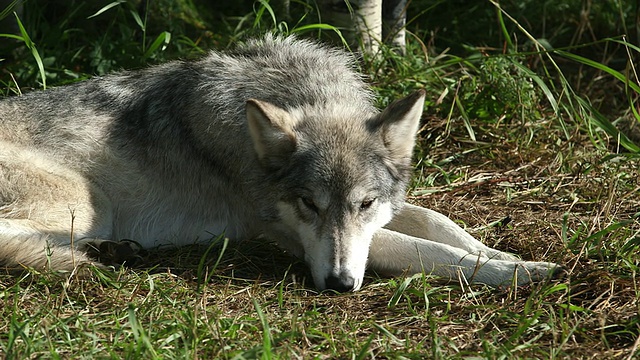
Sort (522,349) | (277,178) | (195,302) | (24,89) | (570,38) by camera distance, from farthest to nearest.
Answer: (570,38)
(24,89)
(277,178)
(195,302)
(522,349)

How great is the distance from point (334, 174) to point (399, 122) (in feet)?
1.88

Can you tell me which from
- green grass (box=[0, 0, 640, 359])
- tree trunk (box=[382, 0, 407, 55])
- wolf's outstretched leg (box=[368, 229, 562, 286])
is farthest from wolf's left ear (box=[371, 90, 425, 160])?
tree trunk (box=[382, 0, 407, 55])

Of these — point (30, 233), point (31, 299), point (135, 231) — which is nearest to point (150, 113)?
point (135, 231)

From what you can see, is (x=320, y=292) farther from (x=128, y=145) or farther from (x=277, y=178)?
(x=128, y=145)

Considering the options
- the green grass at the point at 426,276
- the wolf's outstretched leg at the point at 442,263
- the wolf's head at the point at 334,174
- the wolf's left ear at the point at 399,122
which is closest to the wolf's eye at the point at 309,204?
the wolf's head at the point at 334,174

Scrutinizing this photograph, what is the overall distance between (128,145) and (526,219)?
2.72 m

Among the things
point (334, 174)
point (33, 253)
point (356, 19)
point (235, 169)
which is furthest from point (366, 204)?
point (356, 19)

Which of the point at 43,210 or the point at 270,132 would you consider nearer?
the point at 270,132

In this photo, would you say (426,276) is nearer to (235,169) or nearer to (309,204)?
(309,204)

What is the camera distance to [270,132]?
4.42 meters

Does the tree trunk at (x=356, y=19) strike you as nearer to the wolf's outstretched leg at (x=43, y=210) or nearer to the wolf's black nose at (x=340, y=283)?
the wolf's outstretched leg at (x=43, y=210)

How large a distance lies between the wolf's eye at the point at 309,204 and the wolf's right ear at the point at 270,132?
288 millimetres

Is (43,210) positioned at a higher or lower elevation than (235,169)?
lower

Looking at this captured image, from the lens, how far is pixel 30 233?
14.8 ft
